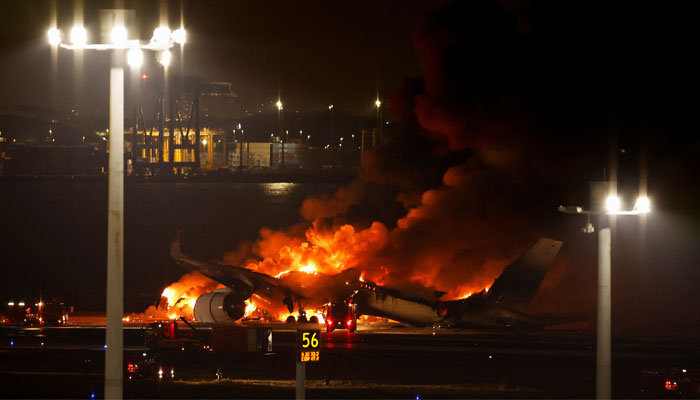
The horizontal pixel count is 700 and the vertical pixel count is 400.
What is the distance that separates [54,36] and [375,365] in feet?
95.7

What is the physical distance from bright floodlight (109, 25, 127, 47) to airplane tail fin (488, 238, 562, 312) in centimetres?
4524

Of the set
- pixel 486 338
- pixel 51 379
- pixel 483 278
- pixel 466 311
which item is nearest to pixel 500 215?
pixel 483 278

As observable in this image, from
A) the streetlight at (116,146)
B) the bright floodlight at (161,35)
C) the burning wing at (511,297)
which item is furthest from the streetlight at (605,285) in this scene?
the burning wing at (511,297)

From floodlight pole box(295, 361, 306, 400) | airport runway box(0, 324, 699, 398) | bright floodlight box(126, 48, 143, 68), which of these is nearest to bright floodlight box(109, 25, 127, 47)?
bright floodlight box(126, 48, 143, 68)

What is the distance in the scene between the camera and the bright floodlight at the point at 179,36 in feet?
62.2

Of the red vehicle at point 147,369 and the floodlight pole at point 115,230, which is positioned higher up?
the floodlight pole at point 115,230

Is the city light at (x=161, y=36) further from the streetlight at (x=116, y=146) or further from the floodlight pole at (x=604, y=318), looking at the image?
the floodlight pole at (x=604, y=318)

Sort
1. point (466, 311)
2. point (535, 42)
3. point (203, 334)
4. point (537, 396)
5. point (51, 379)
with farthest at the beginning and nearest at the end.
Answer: point (535, 42), point (466, 311), point (203, 334), point (51, 379), point (537, 396)

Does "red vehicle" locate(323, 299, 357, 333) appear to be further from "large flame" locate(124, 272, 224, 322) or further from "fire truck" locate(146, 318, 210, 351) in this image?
"large flame" locate(124, 272, 224, 322)

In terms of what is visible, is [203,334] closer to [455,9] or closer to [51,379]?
[51,379]

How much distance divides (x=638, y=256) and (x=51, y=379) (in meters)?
53.7

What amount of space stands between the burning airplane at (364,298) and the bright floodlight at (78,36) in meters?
42.6

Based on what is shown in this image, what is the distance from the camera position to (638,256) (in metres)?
76.4

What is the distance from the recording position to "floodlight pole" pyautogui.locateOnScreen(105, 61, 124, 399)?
Answer: 1853 centimetres
